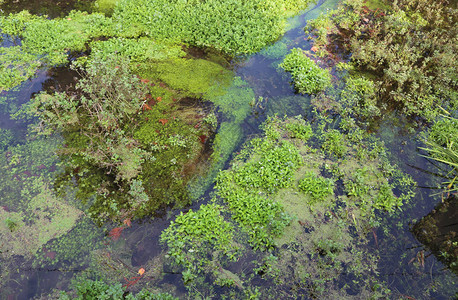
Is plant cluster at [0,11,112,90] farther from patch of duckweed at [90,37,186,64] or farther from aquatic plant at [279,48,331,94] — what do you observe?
aquatic plant at [279,48,331,94]

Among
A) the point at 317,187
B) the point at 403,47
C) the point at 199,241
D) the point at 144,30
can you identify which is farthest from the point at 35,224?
the point at 403,47

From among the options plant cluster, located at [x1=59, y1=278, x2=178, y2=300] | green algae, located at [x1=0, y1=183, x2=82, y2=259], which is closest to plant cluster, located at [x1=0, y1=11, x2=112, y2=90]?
green algae, located at [x1=0, y1=183, x2=82, y2=259]

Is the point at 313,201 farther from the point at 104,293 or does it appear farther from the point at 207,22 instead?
the point at 207,22

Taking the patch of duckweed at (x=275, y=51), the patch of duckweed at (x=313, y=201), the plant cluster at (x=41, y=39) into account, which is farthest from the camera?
the patch of duckweed at (x=275, y=51)

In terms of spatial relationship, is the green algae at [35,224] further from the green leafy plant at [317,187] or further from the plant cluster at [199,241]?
the green leafy plant at [317,187]

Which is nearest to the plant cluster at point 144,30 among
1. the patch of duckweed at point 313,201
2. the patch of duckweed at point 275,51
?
the patch of duckweed at point 275,51
